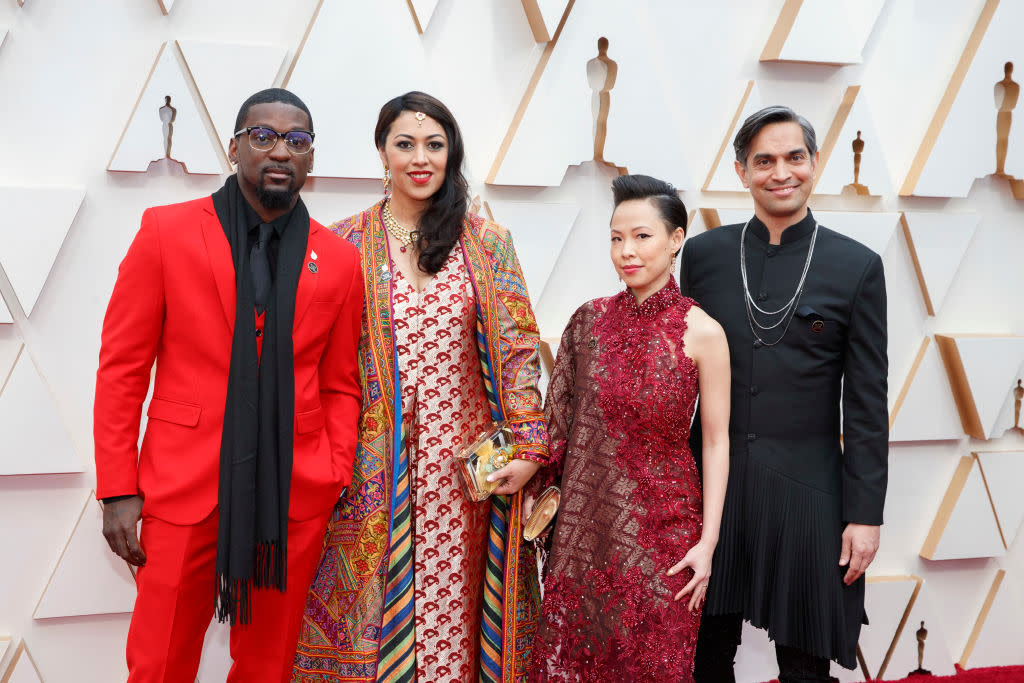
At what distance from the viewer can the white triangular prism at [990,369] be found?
321 cm

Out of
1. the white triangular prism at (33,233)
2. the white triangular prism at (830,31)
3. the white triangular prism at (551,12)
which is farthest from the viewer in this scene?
the white triangular prism at (830,31)

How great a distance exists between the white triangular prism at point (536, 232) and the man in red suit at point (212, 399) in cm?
101

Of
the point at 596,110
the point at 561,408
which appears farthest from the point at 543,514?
the point at 596,110

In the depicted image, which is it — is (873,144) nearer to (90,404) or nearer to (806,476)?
(806,476)

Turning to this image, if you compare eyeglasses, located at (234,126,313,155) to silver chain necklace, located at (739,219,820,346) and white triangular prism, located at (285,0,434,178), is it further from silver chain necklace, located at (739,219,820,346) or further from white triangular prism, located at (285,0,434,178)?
silver chain necklace, located at (739,219,820,346)

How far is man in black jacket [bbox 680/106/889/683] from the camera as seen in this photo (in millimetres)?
2158

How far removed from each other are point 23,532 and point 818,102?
10.0 ft

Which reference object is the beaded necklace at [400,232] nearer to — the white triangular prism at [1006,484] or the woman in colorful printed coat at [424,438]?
the woman in colorful printed coat at [424,438]

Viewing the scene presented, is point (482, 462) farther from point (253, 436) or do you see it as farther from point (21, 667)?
point (21, 667)

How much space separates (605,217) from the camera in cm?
303

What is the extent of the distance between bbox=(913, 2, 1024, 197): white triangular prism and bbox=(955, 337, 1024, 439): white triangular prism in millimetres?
574

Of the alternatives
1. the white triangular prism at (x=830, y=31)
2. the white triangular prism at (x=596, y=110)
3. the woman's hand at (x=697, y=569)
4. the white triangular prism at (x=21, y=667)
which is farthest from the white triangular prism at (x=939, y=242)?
the white triangular prism at (x=21, y=667)

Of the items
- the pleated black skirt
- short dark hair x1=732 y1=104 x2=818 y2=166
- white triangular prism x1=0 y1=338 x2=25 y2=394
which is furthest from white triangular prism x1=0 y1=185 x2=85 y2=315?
the pleated black skirt

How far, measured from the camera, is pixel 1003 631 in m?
3.39
